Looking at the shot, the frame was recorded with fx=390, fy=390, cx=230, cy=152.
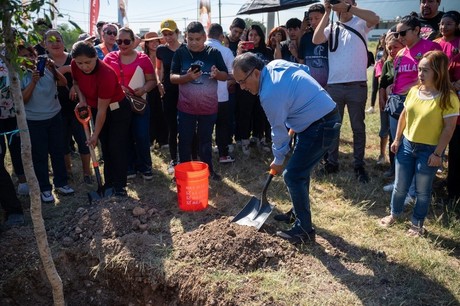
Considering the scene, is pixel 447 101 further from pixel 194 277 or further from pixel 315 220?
pixel 194 277

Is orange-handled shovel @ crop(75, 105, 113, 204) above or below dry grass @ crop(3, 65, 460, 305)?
above

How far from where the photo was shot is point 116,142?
416 cm

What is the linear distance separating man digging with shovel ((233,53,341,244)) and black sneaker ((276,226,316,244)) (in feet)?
0.55

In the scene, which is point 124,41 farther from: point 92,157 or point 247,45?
point 247,45

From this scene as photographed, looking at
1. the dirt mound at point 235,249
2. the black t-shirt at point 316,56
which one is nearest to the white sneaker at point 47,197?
the dirt mound at point 235,249

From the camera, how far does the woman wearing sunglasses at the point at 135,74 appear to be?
4.47 meters

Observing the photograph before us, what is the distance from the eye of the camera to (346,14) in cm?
453

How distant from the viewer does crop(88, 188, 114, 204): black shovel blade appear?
426 cm

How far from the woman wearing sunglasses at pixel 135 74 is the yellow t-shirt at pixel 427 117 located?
288 centimetres

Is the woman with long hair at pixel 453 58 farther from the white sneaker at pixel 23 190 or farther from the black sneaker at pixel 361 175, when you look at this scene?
the white sneaker at pixel 23 190

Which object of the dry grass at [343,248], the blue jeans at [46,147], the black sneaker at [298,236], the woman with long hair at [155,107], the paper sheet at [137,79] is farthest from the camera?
the woman with long hair at [155,107]

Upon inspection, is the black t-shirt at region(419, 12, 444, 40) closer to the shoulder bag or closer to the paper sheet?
the shoulder bag

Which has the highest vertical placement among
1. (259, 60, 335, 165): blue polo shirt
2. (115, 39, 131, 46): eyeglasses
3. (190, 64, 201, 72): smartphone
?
(115, 39, 131, 46): eyeglasses

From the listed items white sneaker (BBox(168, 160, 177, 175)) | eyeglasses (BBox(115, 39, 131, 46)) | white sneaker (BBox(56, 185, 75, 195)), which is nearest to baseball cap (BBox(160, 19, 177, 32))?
eyeglasses (BBox(115, 39, 131, 46))
